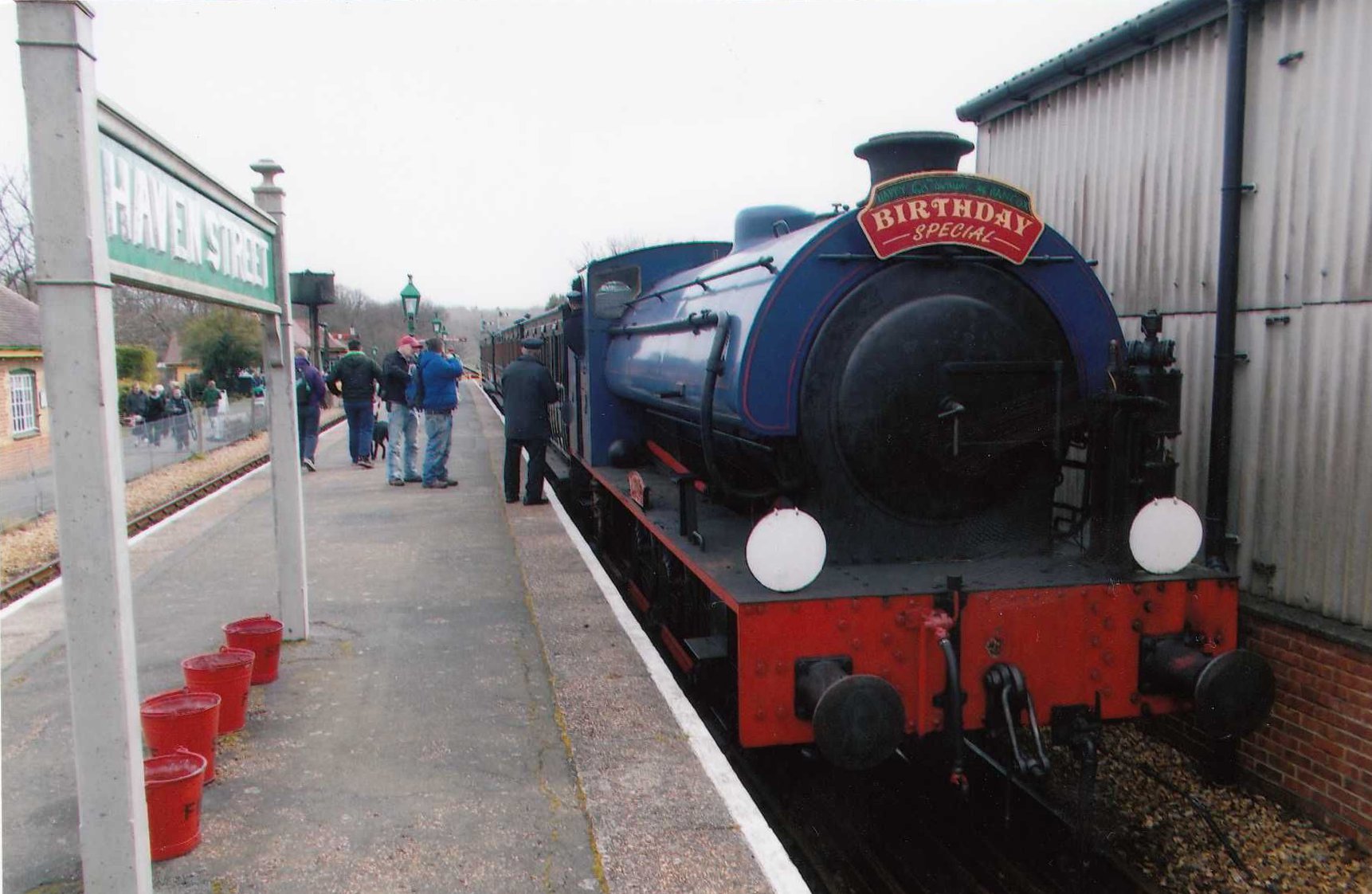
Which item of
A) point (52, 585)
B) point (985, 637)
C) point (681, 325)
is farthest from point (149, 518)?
point (985, 637)

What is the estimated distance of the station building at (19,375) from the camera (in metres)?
20.9

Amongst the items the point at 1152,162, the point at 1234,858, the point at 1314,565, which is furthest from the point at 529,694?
the point at 1152,162

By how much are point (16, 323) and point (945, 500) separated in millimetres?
25770

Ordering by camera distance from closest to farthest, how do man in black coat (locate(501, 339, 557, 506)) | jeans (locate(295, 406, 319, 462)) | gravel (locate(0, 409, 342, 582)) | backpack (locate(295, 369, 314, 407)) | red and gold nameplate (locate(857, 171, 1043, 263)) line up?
red and gold nameplate (locate(857, 171, 1043, 263))
gravel (locate(0, 409, 342, 582))
man in black coat (locate(501, 339, 557, 506))
backpack (locate(295, 369, 314, 407))
jeans (locate(295, 406, 319, 462))

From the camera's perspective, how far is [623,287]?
739 cm

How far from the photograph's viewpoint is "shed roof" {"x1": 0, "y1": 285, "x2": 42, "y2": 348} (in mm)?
21688

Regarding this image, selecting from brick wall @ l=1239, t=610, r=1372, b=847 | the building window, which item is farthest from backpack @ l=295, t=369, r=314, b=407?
the building window

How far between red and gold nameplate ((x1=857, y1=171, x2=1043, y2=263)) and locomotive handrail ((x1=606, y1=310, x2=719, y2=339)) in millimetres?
869

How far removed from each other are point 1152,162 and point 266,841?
5357 millimetres

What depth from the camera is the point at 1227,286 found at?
475 cm

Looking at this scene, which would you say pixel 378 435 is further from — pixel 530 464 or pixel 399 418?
pixel 530 464

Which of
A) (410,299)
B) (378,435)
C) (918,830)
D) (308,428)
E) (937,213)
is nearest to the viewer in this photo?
(937,213)

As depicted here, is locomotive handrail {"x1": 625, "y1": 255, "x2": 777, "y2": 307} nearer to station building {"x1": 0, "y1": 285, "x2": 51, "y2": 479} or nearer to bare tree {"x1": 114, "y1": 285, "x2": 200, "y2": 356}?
station building {"x1": 0, "y1": 285, "x2": 51, "y2": 479}

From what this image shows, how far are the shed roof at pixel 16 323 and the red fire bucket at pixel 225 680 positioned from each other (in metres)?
21.0
